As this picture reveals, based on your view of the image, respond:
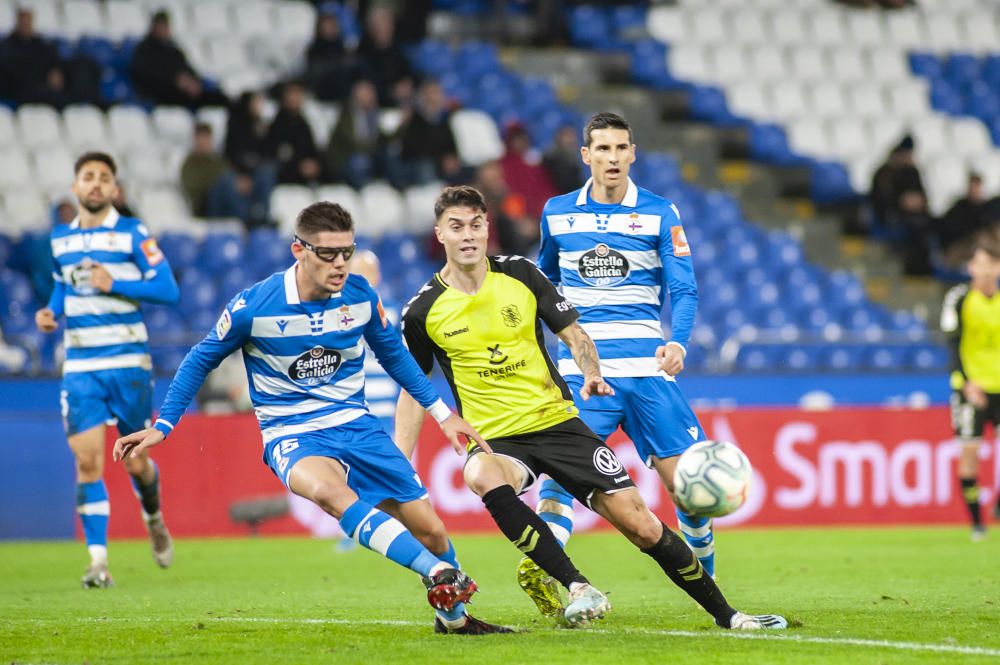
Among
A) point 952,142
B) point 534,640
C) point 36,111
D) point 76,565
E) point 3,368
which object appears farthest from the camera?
point 952,142

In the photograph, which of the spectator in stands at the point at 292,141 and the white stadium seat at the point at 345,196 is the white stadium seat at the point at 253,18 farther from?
the white stadium seat at the point at 345,196

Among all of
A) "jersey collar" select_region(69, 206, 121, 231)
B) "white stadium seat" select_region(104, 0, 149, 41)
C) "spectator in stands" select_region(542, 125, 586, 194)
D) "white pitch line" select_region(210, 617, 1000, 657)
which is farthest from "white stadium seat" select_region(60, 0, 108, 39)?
"white pitch line" select_region(210, 617, 1000, 657)

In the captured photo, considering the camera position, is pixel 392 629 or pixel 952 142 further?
pixel 952 142

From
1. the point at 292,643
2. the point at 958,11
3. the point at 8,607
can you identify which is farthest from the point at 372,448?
the point at 958,11

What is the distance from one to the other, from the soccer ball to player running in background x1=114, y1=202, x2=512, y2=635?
0.96 meters

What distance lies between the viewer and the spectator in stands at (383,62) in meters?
19.4

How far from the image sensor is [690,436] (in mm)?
7855

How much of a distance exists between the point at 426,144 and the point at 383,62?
1.85m

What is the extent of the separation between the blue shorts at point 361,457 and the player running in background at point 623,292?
39.1 inches

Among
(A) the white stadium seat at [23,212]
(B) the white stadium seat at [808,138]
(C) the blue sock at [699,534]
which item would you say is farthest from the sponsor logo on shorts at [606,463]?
(B) the white stadium seat at [808,138]

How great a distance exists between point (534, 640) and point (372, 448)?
1.20 metres

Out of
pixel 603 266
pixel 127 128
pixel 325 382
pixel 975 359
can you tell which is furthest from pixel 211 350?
pixel 127 128

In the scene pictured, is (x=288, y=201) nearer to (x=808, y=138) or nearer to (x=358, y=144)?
(x=358, y=144)

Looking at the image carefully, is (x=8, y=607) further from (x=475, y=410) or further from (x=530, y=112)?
(x=530, y=112)
